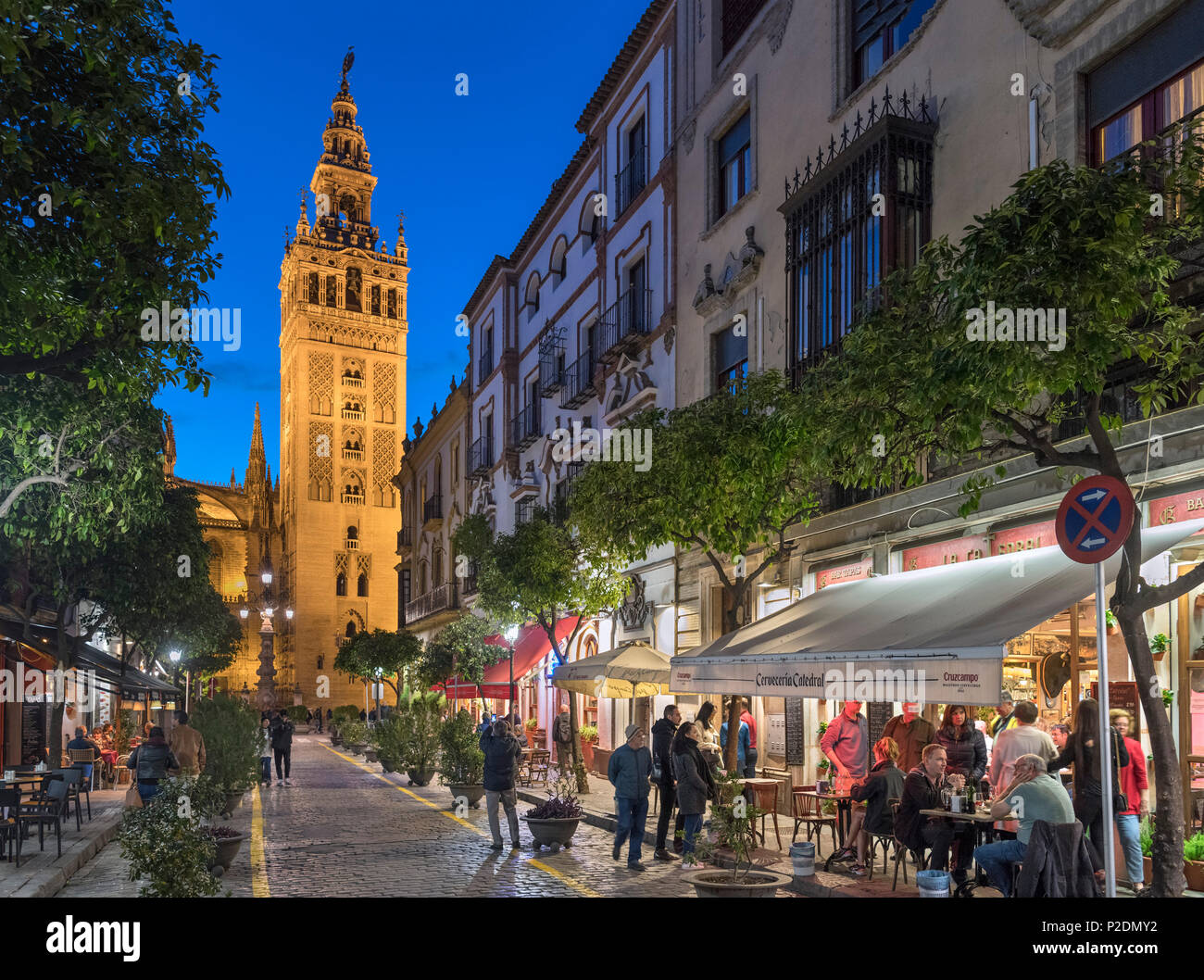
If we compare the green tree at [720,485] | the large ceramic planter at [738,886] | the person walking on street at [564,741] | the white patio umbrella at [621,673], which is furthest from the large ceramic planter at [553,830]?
the person walking on street at [564,741]

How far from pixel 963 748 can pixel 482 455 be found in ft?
104

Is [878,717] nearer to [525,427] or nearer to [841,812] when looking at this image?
[841,812]

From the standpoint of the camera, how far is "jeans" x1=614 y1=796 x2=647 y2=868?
42.0ft

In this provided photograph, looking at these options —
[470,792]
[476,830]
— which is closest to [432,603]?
[470,792]

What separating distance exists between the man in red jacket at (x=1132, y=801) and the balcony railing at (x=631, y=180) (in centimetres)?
1958

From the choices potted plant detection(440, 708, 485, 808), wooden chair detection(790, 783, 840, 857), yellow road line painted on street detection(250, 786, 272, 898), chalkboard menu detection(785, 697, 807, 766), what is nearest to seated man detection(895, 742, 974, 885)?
wooden chair detection(790, 783, 840, 857)

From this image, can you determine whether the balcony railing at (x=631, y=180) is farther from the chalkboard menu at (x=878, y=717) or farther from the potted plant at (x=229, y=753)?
the chalkboard menu at (x=878, y=717)

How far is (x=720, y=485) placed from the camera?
14.7m

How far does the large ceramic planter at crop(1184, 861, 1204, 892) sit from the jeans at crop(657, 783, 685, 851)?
19.6 ft

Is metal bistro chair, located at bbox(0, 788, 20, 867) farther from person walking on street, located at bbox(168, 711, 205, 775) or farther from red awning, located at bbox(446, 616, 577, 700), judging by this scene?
red awning, located at bbox(446, 616, 577, 700)
